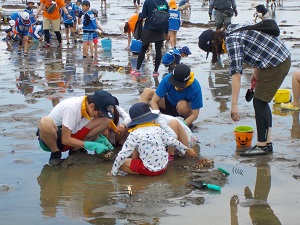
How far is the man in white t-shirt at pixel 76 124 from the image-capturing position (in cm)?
623

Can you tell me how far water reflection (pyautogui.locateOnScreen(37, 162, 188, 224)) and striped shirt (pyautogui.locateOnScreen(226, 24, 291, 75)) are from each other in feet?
4.24

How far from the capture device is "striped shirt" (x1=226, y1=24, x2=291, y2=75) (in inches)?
247

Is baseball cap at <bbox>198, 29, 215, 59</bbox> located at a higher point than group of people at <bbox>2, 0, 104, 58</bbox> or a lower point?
higher

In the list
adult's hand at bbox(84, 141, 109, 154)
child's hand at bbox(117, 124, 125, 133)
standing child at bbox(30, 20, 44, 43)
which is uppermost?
child's hand at bbox(117, 124, 125, 133)

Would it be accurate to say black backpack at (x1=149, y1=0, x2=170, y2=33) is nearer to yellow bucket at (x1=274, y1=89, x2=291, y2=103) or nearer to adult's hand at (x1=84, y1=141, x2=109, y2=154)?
yellow bucket at (x1=274, y1=89, x2=291, y2=103)

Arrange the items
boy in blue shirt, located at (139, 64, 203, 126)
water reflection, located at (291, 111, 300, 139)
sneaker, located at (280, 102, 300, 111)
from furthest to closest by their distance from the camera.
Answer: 1. sneaker, located at (280, 102, 300, 111)
2. water reflection, located at (291, 111, 300, 139)
3. boy in blue shirt, located at (139, 64, 203, 126)

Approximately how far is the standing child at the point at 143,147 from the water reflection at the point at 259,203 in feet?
3.03

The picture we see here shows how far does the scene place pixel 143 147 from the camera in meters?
6.01

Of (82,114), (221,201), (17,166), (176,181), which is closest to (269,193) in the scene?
(221,201)

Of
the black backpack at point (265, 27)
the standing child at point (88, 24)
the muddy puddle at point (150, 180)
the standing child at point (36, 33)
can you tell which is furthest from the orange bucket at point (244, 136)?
the standing child at point (36, 33)

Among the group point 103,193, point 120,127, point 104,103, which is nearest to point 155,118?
point 104,103

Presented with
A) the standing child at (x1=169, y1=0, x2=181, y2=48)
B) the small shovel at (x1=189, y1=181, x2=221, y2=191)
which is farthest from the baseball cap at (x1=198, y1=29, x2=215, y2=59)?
the standing child at (x1=169, y1=0, x2=181, y2=48)

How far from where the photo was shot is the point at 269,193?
5.63 metres

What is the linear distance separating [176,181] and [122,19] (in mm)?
21886
